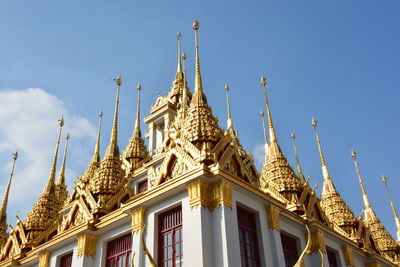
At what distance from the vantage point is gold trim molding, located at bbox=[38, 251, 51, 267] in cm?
1902

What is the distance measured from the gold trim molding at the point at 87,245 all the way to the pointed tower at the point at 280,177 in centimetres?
693

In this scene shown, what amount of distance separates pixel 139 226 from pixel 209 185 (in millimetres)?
2734

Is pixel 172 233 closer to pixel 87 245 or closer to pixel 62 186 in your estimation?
pixel 87 245

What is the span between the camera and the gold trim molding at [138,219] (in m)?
15.6

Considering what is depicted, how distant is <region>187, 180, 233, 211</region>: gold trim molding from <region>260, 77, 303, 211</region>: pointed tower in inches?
201

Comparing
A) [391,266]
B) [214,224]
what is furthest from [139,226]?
[391,266]

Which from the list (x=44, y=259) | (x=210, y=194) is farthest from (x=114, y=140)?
(x=210, y=194)

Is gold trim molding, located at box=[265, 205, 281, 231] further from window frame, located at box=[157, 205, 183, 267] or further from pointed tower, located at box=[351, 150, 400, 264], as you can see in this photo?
pointed tower, located at box=[351, 150, 400, 264]

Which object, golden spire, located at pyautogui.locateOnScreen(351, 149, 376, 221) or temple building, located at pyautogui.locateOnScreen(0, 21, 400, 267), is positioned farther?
golden spire, located at pyautogui.locateOnScreen(351, 149, 376, 221)

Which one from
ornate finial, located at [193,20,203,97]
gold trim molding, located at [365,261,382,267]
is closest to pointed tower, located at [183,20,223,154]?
ornate finial, located at [193,20,203,97]

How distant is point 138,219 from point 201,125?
3.84m

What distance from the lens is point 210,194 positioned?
48.1 feet

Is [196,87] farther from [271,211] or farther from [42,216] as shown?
[42,216]

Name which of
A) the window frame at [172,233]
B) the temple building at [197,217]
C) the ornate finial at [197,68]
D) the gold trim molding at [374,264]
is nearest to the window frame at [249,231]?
the temple building at [197,217]
